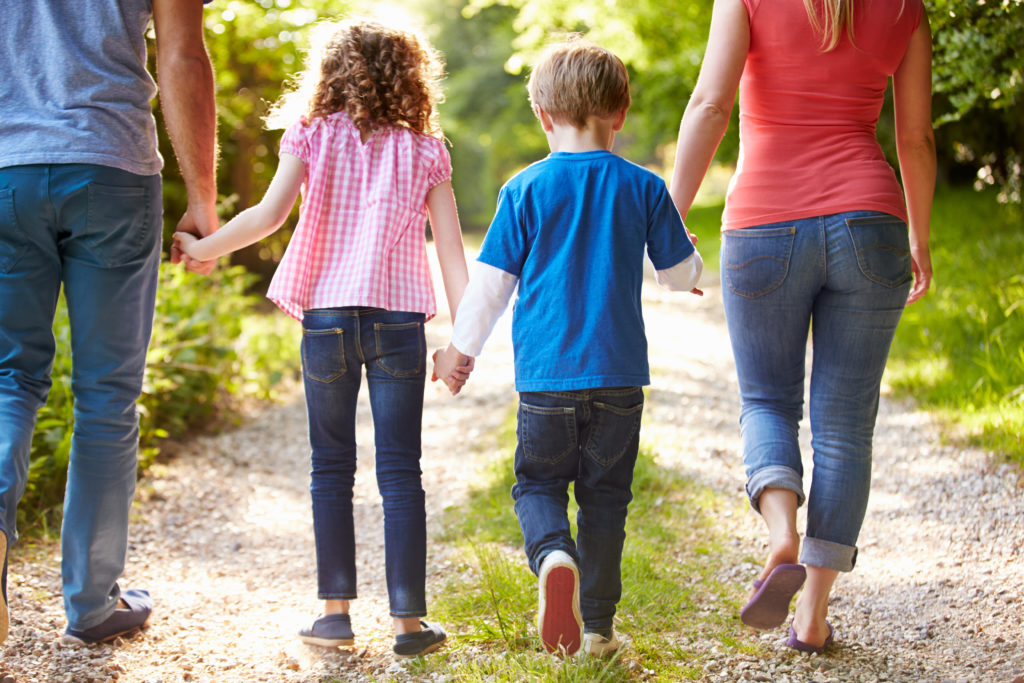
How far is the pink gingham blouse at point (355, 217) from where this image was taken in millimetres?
2646

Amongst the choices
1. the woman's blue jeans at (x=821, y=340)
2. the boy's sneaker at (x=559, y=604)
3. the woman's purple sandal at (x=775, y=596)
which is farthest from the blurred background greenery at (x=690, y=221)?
the woman's purple sandal at (x=775, y=596)

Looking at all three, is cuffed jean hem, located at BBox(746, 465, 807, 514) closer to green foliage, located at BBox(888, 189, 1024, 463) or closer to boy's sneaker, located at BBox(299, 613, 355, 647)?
boy's sneaker, located at BBox(299, 613, 355, 647)

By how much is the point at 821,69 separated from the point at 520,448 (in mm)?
1265

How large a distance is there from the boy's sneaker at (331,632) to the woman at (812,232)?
1167 mm

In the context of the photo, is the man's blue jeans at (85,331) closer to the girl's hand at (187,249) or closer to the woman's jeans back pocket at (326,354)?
the girl's hand at (187,249)

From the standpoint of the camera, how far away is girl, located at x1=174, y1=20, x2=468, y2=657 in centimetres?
266

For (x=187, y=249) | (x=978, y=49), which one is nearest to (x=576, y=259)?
(x=187, y=249)

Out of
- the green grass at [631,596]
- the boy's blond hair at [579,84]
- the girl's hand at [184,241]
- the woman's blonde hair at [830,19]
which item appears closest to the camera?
the boy's blond hair at [579,84]

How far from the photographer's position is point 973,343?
5672 millimetres

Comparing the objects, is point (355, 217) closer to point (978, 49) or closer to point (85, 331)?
point (85, 331)

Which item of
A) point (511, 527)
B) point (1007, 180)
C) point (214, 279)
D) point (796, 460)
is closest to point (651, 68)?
point (1007, 180)

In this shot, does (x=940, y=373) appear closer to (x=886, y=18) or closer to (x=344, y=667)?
(x=886, y=18)

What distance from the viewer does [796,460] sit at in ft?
8.69

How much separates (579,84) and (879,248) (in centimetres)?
90
